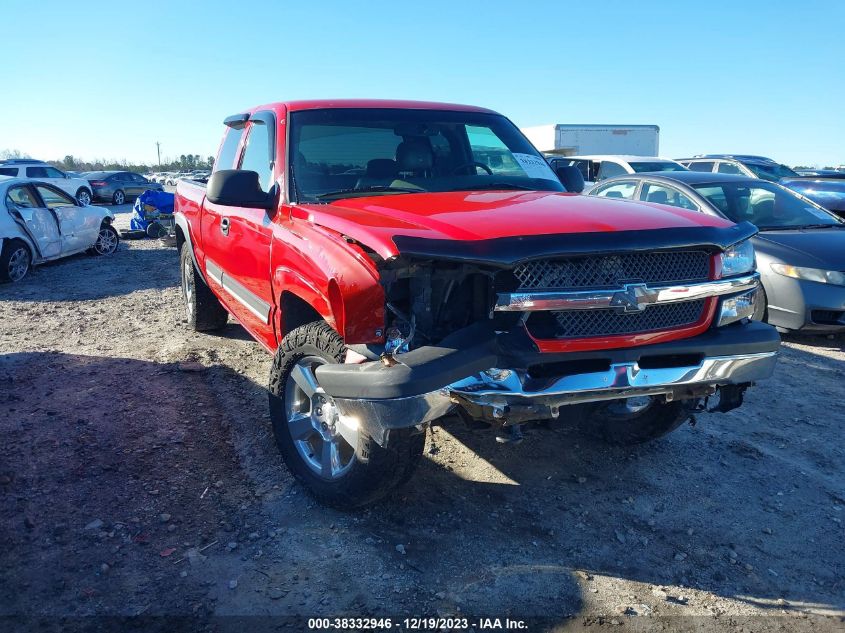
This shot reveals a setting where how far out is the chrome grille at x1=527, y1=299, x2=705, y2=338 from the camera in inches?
107

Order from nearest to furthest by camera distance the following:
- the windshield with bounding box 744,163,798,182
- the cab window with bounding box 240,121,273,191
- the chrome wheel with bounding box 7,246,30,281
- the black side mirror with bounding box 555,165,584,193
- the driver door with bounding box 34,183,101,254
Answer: the cab window with bounding box 240,121,273,191 < the black side mirror with bounding box 555,165,584,193 < the chrome wheel with bounding box 7,246,30,281 < the driver door with bounding box 34,183,101,254 < the windshield with bounding box 744,163,798,182

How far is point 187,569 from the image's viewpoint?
2.79 meters

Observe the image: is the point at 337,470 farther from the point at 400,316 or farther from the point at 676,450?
the point at 676,450

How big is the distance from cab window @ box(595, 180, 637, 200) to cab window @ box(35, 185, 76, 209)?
8576 mm

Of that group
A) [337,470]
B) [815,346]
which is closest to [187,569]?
[337,470]

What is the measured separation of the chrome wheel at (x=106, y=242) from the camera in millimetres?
12305

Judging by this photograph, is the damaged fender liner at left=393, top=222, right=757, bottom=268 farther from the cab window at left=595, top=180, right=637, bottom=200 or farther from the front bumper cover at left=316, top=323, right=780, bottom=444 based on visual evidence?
the cab window at left=595, top=180, right=637, bottom=200

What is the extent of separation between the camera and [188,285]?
6.48 meters

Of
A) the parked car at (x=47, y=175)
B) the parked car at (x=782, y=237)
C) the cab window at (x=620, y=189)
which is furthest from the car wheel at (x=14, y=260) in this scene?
the parked car at (x=47, y=175)

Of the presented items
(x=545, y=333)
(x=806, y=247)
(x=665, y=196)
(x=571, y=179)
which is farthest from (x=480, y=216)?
(x=665, y=196)

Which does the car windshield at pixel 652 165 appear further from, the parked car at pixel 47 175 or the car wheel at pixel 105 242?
the parked car at pixel 47 175

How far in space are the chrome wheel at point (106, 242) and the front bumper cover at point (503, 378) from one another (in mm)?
11102

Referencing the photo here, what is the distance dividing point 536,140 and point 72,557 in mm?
20998

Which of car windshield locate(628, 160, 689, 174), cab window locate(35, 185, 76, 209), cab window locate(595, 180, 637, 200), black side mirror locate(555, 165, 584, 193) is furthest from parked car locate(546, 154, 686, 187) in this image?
cab window locate(35, 185, 76, 209)
